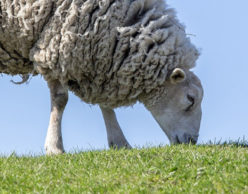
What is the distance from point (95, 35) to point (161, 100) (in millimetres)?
1465

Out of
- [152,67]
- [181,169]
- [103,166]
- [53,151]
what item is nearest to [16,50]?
[53,151]

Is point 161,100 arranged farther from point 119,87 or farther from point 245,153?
point 245,153

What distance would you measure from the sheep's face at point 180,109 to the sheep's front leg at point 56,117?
4.44ft

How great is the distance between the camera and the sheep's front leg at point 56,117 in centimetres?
758

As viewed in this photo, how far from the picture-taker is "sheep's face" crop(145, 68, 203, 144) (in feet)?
25.1

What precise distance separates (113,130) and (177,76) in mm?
1922

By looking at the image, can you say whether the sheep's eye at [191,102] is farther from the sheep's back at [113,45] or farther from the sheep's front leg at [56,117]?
the sheep's front leg at [56,117]

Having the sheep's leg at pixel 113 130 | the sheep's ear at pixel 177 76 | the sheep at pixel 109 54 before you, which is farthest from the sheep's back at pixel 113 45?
the sheep's leg at pixel 113 130

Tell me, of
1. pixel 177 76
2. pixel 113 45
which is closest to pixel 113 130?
pixel 177 76

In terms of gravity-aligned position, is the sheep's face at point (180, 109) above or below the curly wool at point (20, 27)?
below

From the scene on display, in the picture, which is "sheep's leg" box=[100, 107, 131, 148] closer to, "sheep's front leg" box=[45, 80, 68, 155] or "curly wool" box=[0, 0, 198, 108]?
"sheep's front leg" box=[45, 80, 68, 155]

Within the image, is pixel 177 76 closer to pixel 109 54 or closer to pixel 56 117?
pixel 109 54

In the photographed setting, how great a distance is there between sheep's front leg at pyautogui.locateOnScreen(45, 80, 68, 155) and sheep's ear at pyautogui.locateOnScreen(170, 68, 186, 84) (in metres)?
1.70

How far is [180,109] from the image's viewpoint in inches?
303
